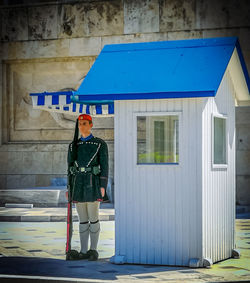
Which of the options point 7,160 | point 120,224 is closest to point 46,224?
point 120,224

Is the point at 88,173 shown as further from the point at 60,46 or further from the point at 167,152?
the point at 60,46

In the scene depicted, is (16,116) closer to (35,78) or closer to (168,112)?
(35,78)

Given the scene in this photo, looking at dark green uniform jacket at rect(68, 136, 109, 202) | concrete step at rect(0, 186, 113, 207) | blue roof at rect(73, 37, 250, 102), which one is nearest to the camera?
blue roof at rect(73, 37, 250, 102)

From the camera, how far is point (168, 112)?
9.01m

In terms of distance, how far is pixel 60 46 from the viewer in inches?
878

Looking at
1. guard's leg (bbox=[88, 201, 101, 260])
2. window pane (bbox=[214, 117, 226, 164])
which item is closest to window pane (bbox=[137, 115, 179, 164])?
window pane (bbox=[214, 117, 226, 164])

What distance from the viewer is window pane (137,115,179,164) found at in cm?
904

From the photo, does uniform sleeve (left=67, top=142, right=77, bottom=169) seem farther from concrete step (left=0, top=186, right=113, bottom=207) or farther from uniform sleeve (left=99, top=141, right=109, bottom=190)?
concrete step (left=0, top=186, right=113, bottom=207)

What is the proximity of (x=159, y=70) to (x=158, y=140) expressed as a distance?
0.95 meters

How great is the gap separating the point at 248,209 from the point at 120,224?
1064cm

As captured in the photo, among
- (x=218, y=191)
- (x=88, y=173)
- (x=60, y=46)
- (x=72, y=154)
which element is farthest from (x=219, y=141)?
(x=60, y=46)

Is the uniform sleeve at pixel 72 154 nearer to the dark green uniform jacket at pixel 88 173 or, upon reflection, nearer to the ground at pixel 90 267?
the dark green uniform jacket at pixel 88 173

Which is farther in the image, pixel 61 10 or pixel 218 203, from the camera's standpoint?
pixel 61 10

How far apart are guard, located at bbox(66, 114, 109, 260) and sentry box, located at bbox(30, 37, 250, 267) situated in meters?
0.39
